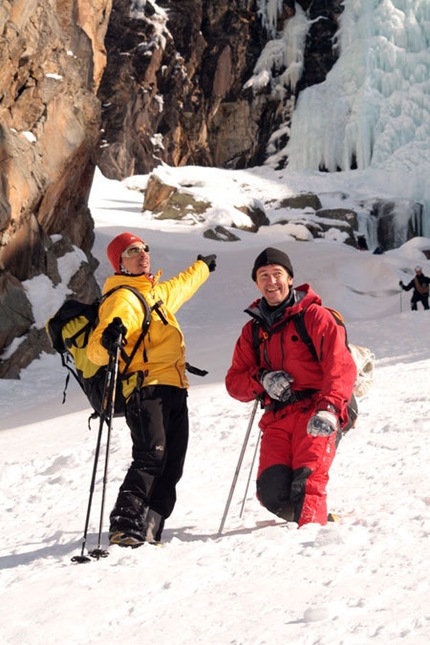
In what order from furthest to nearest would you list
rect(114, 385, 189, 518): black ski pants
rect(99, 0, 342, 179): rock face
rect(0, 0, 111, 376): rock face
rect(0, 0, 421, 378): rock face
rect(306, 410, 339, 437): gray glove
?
rect(99, 0, 342, 179): rock face < rect(0, 0, 421, 378): rock face < rect(0, 0, 111, 376): rock face < rect(114, 385, 189, 518): black ski pants < rect(306, 410, 339, 437): gray glove

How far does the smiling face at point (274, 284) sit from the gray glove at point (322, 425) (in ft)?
2.31

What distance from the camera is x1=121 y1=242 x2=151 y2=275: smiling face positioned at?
4.21 meters

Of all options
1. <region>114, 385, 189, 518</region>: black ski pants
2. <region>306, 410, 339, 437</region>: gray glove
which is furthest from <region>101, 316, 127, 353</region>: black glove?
<region>306, 410, 339, 437</region>: gray glove

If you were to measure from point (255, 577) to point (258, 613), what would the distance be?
1.21ft

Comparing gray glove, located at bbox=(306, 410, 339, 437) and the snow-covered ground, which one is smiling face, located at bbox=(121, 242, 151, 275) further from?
the snow-covered ground

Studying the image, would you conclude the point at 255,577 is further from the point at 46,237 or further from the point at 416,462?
the point at 46,237

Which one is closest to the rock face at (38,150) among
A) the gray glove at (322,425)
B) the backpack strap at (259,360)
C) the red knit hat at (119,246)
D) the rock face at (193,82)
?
the red knit hat at (119,246)

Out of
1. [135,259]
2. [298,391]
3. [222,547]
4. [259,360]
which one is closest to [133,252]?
[135,259]

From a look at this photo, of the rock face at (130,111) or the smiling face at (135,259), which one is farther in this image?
the rock face at (130,111)

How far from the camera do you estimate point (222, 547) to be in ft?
10.8

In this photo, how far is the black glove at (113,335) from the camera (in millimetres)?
3719

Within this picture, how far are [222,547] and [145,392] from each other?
1038 millimetres

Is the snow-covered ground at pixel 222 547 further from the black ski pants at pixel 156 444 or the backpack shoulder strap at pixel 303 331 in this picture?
the backpack shoulder strap at pixel 303 331

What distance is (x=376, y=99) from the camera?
4325 cm
